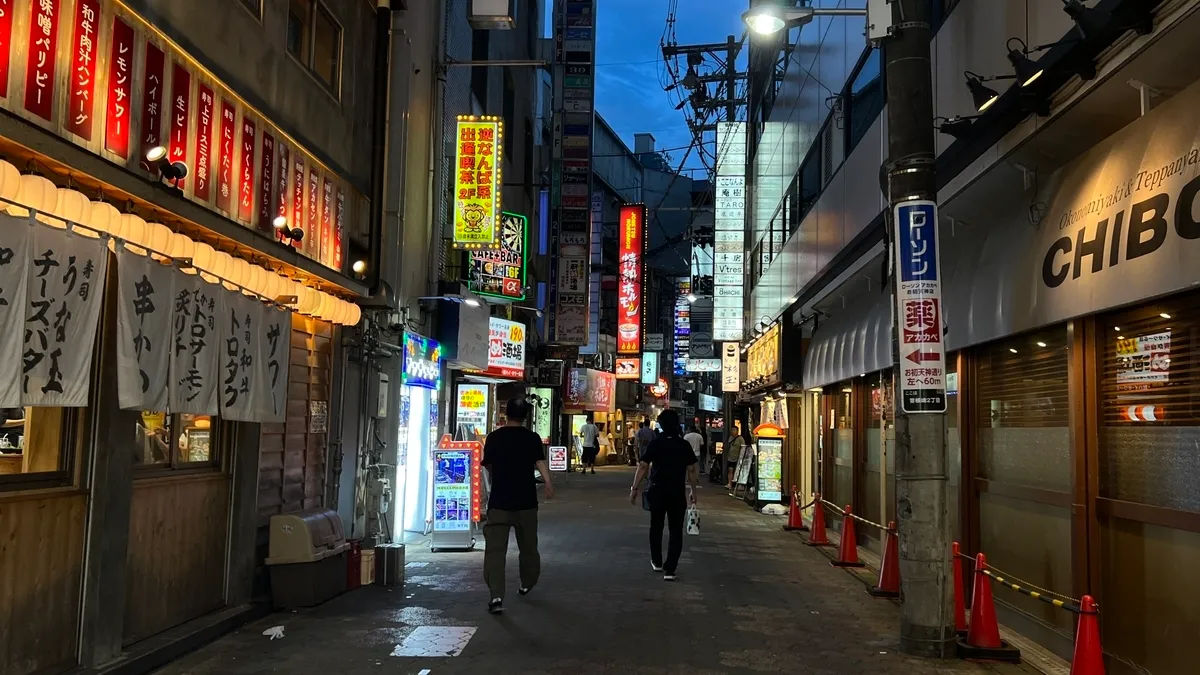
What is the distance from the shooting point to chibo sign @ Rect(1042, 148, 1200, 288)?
580 cm

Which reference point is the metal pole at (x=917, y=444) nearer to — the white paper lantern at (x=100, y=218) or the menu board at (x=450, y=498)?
the white paper lantern at (x=100, y=218)

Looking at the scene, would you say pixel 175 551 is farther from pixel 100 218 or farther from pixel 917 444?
pixel 917 444

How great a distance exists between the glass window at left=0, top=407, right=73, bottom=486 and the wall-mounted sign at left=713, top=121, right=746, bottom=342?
25961 millimetres

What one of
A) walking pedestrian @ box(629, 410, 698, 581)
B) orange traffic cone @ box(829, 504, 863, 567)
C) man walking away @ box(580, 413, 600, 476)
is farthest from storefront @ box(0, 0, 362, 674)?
man walking away @ box(580, 413, 600, 476)

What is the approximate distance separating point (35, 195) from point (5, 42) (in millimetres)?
871

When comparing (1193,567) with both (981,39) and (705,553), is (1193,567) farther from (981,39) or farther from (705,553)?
(705,553)

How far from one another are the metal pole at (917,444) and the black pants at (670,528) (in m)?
3.85

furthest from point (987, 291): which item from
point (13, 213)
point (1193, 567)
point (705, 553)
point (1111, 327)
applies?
point (13, 213)

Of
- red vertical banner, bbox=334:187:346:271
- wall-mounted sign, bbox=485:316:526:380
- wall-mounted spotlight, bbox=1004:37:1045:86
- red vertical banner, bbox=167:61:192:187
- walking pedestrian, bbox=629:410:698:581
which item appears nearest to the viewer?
wall-mounted spotlight, bbox=1004:37:1045:86

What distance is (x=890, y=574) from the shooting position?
10.4 m

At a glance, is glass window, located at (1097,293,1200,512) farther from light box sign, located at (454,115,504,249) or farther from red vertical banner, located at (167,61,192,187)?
light box sign, located at (454,115,504,249)

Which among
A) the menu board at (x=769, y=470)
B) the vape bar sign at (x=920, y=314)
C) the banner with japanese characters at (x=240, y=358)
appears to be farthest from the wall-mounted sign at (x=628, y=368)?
the vape bar sign at (x=920, y=314)

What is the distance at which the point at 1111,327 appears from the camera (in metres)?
7.12

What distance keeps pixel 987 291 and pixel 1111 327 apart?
2.05 metres
